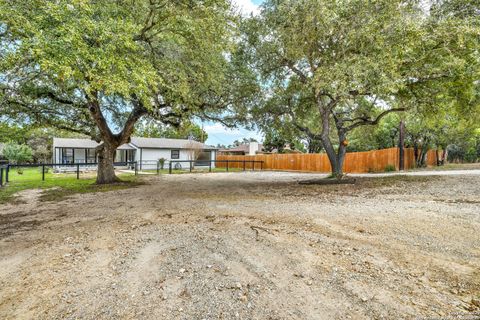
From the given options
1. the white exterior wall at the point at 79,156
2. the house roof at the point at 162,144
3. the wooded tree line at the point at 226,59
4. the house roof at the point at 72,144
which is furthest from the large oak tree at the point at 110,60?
the white exterior wall at the point at 79,156

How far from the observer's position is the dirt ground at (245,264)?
7.18 feet

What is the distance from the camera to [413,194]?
711 centimetres

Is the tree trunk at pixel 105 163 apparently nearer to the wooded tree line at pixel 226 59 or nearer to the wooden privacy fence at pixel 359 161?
the wooded tree line at pixel 226 59

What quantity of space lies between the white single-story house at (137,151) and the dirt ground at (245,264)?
17596 mm

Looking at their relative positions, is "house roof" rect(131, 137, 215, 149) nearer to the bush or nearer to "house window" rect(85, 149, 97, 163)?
"house window" rect(85, 149, 97, 163)

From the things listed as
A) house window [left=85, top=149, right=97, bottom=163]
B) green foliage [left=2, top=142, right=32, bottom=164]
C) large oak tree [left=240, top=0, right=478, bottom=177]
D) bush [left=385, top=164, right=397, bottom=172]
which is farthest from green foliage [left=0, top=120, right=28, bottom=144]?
bush [left=385, top=164, right=397, bottom=172]

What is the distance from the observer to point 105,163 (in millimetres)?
10812

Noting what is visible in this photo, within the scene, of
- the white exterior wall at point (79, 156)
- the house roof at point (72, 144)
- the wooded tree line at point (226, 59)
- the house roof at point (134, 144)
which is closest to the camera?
the wooded tree line at point (226, 59)

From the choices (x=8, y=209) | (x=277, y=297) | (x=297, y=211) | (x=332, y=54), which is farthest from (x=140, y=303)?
(x=332, y=54)

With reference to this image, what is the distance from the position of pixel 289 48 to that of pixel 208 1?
10.3ft

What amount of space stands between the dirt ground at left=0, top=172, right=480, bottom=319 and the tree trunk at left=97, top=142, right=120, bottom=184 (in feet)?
17.5

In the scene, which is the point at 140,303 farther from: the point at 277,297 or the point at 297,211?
the point at 297,211

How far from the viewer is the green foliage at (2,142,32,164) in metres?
24.1

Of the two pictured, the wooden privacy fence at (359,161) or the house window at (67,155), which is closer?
the wooden privacy fence at (359,161)
